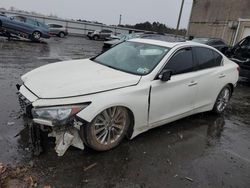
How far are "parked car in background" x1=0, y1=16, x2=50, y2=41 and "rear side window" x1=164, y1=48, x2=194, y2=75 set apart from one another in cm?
1597

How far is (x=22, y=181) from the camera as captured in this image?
3141 millimetres

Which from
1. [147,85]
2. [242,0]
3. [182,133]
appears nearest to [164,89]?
[147,85]

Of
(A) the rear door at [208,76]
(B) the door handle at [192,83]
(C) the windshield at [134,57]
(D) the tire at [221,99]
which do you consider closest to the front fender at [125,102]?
(C) the windshield at [134,57]

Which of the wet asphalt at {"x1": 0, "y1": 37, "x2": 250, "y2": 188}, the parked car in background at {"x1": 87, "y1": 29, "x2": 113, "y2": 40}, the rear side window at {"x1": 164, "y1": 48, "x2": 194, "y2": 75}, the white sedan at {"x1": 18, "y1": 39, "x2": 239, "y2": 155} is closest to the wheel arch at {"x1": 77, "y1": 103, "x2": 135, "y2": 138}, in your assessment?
the white sedan at {"x1": 18, "y1": 39, "x2": 239, "y2": 155}

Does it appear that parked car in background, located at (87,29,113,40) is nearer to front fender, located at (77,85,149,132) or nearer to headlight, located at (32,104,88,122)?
front fender, located at (77,85,149,132)

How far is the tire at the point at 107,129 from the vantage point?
3.63m

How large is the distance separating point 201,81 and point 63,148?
2910mm

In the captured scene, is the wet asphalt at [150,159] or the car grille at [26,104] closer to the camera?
the wet asphalt at [150,159]

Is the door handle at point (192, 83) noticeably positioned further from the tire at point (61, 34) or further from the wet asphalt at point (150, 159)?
the tire at point (61, 34)

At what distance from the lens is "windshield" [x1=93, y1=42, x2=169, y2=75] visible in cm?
440

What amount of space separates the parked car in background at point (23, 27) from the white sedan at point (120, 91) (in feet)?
49.2

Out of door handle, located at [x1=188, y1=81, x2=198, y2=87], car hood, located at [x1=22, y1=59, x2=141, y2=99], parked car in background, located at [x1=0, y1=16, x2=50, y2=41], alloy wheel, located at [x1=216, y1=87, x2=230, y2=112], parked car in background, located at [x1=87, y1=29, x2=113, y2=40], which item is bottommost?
parked car in background, located at [x1=87, y1=29, x2=113, y2=40]

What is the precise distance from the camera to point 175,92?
4.55m

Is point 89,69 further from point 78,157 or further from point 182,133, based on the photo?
point 182,133
